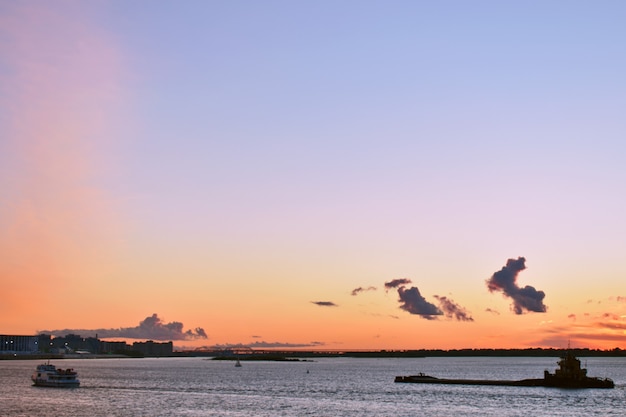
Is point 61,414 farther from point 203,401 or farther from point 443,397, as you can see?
point 443,397

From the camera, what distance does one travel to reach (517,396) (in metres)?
160

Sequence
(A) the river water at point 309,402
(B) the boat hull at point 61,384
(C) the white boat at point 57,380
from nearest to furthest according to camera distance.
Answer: (A) the river water at point 309,402 < (B) the boat hull at point 61,384 < (C) the white boat at point 57,380

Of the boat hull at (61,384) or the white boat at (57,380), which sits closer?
the boat hull at (61,384)

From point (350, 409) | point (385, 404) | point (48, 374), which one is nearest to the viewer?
point (350, 409)

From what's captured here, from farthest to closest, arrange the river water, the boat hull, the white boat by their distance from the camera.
A: 1. the white boat
2. the boat hull
3. the river water

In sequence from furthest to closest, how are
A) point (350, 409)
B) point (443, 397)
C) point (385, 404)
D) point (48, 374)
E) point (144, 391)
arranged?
point (48, 374) < point (144, 391) < point (443, 397) < point (385, 404) < point (350, 409)

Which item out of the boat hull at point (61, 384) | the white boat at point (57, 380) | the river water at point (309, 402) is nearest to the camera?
the river water at point (309, 402)

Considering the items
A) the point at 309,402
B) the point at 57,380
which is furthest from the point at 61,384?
the point at 309,402

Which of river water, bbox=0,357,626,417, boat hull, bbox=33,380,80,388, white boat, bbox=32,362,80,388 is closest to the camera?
river water, bbox=0,357,626,417

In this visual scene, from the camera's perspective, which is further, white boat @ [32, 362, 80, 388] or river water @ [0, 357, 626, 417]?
white boat @ [32, 362, 80, 388]

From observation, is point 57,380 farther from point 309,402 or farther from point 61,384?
point 309,402

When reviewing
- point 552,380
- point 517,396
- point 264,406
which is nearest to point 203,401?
point 264,406

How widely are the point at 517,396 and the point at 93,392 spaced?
305 ft

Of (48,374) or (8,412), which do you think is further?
(48,374)
